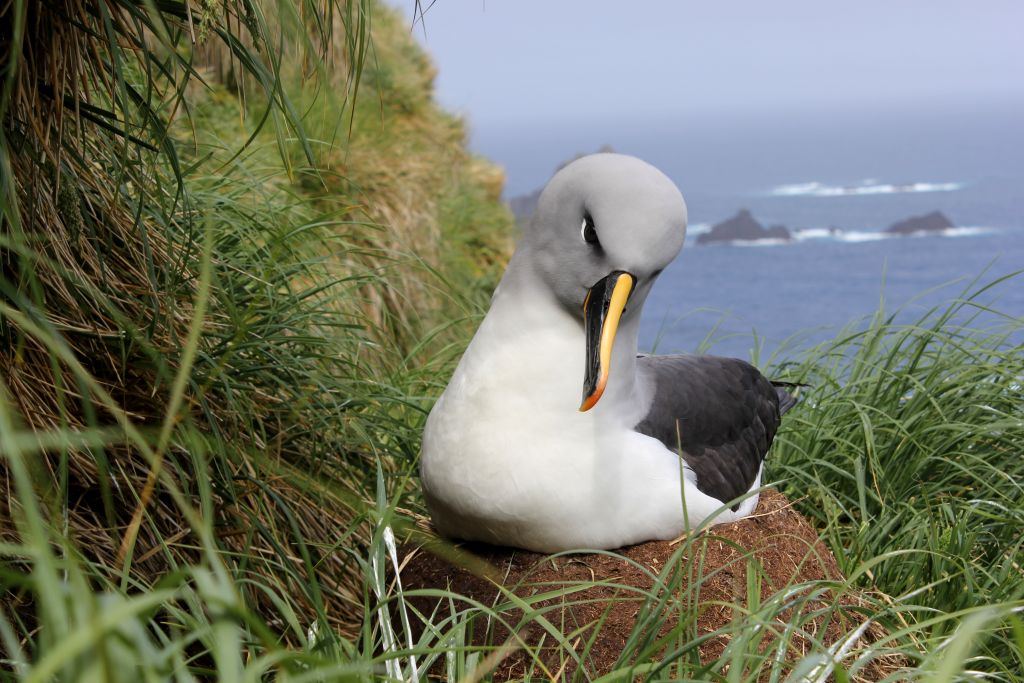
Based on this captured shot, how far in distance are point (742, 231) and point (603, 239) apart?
883 cm

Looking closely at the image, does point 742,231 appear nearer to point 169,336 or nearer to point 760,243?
point 760,243

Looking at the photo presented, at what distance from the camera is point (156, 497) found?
225 cm

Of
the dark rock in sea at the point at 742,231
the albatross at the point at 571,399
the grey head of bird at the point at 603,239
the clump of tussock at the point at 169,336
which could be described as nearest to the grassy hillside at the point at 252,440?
the clump of tussock at the point at 169,336

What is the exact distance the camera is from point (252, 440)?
247cm

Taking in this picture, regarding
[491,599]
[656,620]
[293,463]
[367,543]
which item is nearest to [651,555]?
[491,599]

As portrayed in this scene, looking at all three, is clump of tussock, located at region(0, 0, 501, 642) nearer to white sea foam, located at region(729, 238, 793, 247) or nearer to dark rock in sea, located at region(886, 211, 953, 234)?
dark rock in sea, located at region(886, 211, 953, 234)

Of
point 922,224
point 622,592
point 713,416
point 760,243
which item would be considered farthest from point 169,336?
point 760,243

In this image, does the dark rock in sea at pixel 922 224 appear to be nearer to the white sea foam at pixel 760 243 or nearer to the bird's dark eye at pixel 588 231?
the white sea foam at pixel 760 243

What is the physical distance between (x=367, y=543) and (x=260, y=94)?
4.73 meters

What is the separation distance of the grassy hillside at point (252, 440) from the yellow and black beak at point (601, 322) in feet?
1.33

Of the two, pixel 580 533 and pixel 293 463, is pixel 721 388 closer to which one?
pixel 580 533

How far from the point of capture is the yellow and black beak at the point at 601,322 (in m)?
2.09

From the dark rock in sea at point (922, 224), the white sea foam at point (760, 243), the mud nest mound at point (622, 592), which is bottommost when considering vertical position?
the mud nest mound at point (622, 592)

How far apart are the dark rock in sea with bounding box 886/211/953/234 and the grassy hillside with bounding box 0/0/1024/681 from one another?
5579 millimetres
